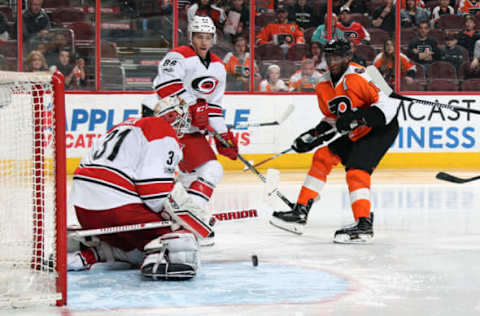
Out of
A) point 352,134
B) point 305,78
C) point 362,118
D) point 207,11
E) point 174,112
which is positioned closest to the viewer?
point 174,112

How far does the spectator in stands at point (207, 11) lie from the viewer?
8.30m

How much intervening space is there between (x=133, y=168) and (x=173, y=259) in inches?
15.4

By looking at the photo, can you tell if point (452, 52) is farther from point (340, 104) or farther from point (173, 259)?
point (173, 259)

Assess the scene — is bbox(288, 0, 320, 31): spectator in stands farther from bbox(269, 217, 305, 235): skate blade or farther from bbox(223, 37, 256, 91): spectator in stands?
bbox(269, 217, 305, 235): skate blade

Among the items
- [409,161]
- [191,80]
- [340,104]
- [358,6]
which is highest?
[358,6]

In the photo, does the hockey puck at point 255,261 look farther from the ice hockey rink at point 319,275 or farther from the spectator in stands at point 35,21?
the spectator in stands at point 35,21

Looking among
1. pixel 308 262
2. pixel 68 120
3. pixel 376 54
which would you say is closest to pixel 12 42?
pixel 68 120

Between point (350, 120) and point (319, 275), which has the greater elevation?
point (350, 120)

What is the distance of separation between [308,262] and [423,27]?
223 inches

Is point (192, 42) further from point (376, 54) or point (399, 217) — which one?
point (376, 54)

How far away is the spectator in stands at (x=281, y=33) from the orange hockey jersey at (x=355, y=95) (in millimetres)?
4181

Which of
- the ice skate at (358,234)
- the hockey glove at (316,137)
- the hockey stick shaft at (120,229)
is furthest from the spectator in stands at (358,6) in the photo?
the hockey stick shaft at (120,229)

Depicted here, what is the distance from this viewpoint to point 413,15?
8.73 meters

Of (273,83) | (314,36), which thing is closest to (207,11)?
(273,83)
